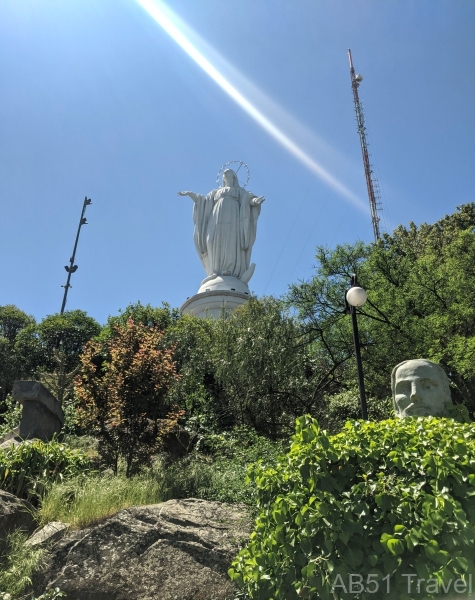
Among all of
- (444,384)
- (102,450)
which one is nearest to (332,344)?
(102,450)

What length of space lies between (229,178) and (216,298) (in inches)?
335

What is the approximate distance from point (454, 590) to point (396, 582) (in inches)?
12.6

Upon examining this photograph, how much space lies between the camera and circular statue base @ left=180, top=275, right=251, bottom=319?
2058cm

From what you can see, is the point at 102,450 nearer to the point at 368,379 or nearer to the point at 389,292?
the point at 368,379

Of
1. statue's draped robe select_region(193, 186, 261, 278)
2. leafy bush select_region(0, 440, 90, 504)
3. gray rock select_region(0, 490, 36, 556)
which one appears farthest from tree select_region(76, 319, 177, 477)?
statue's draped robe select_region(193, 186, 261, 278)

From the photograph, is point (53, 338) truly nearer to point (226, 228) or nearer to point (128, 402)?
point (226, 228)

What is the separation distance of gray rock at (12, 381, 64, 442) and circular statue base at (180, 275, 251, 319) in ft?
37.1

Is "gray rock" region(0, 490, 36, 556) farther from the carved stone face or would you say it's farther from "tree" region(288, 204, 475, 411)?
the carved stone face

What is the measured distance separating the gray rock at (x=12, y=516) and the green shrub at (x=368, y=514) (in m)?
2.80

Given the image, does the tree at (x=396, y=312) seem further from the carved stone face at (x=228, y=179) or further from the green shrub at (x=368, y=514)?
the carved stone face at (x=228, y=179)

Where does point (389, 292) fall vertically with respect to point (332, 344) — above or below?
above

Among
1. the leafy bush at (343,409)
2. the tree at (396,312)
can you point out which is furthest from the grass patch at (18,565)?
the tree at (396,312)

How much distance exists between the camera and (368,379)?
10.2 meters

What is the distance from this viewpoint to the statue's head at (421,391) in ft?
15.0
